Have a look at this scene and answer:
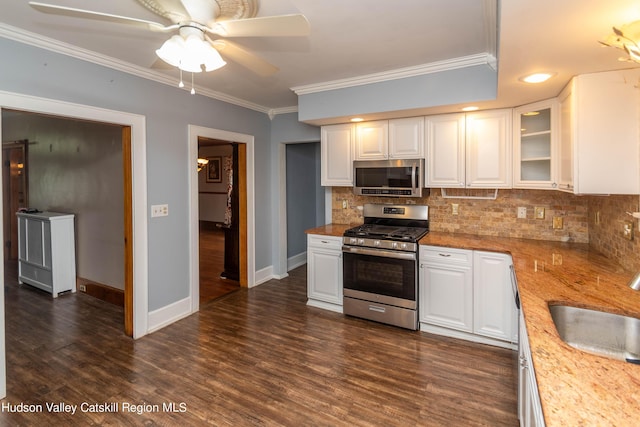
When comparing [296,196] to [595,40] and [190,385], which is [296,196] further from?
[595,40]

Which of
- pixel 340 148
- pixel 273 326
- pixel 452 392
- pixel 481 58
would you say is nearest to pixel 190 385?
pixel 273 326

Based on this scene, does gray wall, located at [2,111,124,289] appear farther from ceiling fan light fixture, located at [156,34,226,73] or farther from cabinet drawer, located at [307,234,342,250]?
ceiling fan light fixture, located at [156,34,226,73]

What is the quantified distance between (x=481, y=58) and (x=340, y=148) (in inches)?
63.6

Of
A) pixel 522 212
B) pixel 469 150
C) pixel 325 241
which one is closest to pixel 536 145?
pixel 469 150

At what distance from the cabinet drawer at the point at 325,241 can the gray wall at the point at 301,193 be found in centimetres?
158

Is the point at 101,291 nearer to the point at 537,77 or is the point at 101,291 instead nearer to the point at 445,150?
the point at 445,150

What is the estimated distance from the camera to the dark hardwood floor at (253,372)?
81.4 inches

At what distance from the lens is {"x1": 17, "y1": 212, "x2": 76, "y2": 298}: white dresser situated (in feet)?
13.4

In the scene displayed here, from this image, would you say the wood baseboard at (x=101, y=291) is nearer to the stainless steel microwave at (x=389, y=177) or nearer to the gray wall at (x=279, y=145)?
the gray wall at (x=279, y=145)

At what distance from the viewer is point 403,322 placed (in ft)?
10.5

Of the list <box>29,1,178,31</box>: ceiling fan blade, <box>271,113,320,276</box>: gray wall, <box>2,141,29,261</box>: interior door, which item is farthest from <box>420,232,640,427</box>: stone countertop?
<box>2,141,29,261</box>: interior door

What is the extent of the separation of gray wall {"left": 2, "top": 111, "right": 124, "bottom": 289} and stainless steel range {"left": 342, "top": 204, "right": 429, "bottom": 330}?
8.69 ft

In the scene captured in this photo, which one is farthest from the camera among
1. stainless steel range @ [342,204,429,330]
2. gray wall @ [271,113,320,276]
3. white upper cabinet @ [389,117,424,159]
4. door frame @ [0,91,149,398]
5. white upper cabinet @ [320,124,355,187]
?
gray wall @ [271,113,320,276]

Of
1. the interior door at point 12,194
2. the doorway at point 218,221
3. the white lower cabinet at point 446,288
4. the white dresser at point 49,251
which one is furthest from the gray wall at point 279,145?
the interior door at point 12,194
